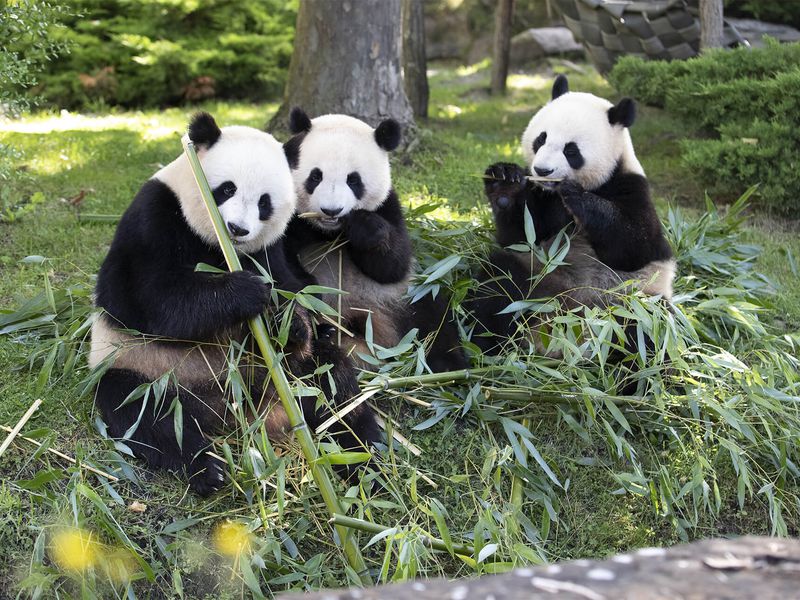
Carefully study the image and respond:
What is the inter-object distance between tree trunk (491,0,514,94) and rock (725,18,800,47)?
2501 mm

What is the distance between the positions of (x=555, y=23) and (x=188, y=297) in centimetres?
1261

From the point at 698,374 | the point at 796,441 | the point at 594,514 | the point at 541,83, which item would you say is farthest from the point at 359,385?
the point at 541,83

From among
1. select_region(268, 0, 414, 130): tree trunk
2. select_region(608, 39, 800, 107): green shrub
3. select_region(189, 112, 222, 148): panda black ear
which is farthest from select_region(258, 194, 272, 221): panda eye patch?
select_region(608, 39, 800, 107): green shrub

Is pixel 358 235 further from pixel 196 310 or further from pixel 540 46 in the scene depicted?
pixel 540 46

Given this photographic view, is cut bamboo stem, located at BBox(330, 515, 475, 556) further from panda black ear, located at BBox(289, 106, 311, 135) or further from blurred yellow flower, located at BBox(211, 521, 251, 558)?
panda black ear, located at BBox(289, 106, 311, 135)

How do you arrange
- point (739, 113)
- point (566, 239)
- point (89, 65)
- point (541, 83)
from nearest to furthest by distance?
1. point (566, 239)
2. point (739, 113)
3. point (89, 65)
4. point (541, 83)

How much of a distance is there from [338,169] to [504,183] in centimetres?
92

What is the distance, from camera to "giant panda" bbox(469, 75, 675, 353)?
4.30 m

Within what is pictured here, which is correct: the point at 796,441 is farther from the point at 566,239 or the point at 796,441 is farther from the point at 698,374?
the point at 566,239

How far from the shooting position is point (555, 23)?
574 inches

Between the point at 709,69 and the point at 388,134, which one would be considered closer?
the point at 388,134

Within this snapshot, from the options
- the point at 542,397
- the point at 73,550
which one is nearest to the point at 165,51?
the point at 542,397

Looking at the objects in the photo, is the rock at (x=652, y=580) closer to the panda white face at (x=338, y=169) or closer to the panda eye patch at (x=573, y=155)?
the panda white face at (x=338, y=169)

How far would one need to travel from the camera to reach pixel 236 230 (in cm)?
339
